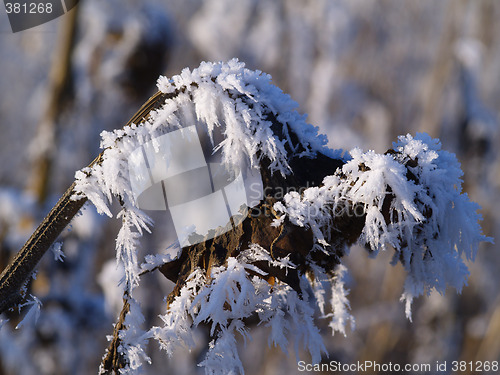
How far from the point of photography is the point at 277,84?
4.26m

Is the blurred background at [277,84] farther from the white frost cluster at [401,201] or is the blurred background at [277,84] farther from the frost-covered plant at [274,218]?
the white frost cluster at [401,201]

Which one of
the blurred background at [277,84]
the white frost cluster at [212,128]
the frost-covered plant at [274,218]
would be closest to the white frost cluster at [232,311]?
the frost-covered plant at [274,218]

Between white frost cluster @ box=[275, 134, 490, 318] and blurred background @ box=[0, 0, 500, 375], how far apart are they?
1.43m

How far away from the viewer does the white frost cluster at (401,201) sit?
573 millimetres

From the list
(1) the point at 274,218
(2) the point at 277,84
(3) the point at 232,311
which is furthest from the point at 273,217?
(2) the point at 277,84

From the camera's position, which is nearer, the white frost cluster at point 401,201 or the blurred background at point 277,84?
the white frost cluster at point 401,201

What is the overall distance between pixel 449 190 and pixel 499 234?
609cm

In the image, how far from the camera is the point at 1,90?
4473 millimetres

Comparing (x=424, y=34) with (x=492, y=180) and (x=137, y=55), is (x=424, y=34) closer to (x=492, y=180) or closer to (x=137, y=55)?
(x=492, y=180)

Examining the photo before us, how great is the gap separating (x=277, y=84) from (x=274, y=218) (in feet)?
12.5

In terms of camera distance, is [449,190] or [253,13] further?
[253,13]

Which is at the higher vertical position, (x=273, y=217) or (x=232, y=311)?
(x=273, y=217)

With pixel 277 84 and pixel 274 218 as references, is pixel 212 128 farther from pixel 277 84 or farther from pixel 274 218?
pixel 277 84

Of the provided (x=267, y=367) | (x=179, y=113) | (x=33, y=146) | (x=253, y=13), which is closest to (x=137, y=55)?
(x=33, y=146)
